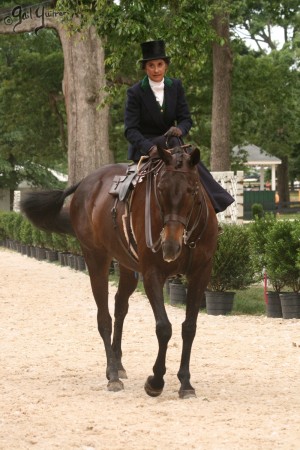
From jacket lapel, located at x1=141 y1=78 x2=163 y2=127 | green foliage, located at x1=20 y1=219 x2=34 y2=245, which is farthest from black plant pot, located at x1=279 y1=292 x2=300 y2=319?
green foliage, located at x1=20 y1=219 x2=34 y2=245

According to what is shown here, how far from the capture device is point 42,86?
146 feet

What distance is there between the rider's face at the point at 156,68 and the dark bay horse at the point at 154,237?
0.96 meters

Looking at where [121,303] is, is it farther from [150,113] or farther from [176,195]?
[176,195]

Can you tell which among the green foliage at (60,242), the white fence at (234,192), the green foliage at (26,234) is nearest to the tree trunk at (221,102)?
the green foliage at (60,242)

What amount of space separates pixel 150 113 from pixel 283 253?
512 centimetres

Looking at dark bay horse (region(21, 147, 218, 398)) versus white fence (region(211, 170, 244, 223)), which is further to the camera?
white fence (region(211, 170, 244, 223))

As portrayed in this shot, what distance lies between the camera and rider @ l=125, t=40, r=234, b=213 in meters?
9.25

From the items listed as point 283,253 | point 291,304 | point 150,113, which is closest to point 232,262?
point 283,253

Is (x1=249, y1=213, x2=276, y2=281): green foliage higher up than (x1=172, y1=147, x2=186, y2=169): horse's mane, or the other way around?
(x1=172, y1=147, x2=186, y2=169): horse's mane

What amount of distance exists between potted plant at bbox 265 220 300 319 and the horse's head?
565cm

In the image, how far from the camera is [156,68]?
30.9ft

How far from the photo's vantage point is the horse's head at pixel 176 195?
323 inches

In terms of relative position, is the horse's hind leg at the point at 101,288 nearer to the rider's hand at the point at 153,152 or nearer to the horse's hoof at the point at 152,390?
the horse's hoof at the point at 152,390

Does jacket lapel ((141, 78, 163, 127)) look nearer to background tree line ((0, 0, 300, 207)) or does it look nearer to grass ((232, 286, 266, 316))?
grass ((232, 286, 266, 316))
